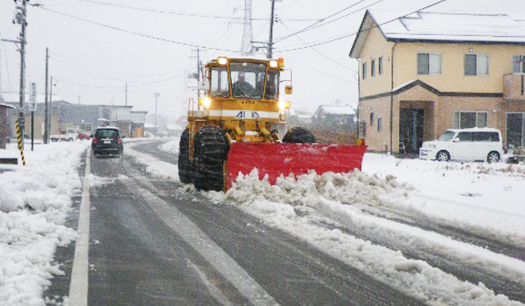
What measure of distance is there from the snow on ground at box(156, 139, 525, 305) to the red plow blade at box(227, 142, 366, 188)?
0.26m

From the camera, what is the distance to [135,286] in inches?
170

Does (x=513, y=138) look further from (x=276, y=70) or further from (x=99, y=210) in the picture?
(x=99, y=210)

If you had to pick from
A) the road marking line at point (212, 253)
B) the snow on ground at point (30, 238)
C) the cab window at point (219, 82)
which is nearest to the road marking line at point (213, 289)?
the road marking line at point (212, 253)

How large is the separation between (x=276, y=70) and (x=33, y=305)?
30.3 feet

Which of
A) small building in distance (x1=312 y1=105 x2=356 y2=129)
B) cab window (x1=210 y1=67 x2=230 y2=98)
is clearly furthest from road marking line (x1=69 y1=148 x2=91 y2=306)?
small building in distance (x1=312 y1=105 x2=356 y2=129)

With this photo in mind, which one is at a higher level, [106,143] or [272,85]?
[272,85]

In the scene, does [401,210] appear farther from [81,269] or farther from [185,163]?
[185,163]

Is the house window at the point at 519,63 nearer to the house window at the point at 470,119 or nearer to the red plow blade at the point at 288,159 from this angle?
the house window at the point at 470,119

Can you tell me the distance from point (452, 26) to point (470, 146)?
873 cm

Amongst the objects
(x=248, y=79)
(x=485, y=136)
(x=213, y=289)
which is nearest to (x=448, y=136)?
(x=485, y=136)

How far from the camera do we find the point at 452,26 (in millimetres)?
28750

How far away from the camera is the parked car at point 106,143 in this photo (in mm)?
25312

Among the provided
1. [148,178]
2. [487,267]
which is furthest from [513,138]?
[487,267]

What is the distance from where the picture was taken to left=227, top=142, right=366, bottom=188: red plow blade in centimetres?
970
